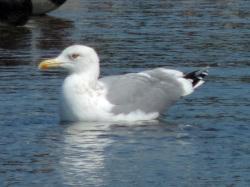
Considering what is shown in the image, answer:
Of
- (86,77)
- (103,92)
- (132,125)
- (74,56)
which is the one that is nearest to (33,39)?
(74,56)

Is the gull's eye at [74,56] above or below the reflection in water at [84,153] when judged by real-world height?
above

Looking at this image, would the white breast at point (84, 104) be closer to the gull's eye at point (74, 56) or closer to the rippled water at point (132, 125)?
the rippled water at point (132, 125)

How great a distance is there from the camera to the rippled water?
10.6m

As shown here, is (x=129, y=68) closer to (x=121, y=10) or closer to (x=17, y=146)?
(x=17, y=146)

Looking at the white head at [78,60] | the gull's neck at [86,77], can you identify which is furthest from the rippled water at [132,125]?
the white head at [78,60]

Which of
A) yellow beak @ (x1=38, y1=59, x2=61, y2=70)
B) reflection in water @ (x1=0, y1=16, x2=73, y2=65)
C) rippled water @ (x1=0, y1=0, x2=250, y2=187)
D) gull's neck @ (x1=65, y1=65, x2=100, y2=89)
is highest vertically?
yellow beak @ (x1=38, y1=59, x2=61, y2=70)

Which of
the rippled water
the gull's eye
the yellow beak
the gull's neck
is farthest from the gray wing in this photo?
the yellow beak

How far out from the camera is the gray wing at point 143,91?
1315cm

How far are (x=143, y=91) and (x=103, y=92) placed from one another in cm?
60

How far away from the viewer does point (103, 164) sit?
10938mm

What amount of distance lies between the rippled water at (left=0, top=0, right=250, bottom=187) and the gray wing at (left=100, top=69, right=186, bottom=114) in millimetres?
224

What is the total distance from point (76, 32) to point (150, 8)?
4919 mm

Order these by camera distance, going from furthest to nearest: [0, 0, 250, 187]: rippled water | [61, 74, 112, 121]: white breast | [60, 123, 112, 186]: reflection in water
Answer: [61, 74, 112, 121]: white breast, [0, 0, 250, 187]: rippled water, [60, 123, 112, 186]: reflection in water

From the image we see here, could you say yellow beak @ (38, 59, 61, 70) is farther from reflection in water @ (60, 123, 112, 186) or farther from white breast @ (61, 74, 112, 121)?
reflection in water @ (60, 123, 112, 186)
